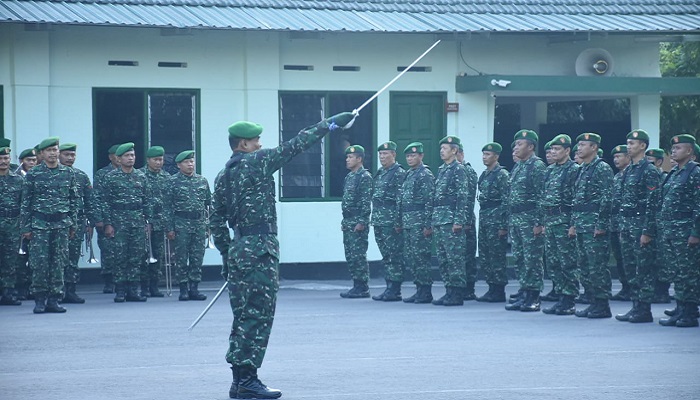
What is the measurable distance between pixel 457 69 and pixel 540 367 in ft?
34.5

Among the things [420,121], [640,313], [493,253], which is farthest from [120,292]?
[640,313]

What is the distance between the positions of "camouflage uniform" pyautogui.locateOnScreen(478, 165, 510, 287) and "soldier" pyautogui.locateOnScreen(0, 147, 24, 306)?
6.19 metres

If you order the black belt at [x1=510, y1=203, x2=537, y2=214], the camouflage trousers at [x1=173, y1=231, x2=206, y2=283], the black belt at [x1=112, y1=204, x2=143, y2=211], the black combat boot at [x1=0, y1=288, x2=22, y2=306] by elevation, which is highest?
the black belt at [x1=510, y1=203, x2=537, y2=214]

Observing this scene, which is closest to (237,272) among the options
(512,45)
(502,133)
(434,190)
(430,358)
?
(430,358)

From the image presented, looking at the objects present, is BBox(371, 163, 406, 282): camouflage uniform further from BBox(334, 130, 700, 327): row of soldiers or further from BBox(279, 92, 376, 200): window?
BBox(279, 92, 376, 200): window

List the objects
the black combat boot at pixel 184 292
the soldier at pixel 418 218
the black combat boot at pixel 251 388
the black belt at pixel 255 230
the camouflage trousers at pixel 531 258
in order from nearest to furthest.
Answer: the black combat boot at pixel 251 388 → the black belt at pixel 255 230 → the camouflage trousers at pixel 531 258 → the soldier at pixel 418 218 → the black combat boot at pixel 184 292

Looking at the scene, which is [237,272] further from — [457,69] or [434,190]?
[457,69]

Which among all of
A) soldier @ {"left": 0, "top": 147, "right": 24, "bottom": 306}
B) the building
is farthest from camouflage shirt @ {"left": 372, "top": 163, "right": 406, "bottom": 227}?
soldier @ {"left": 0, "top": 147, "right": 24, "bottom": 306}

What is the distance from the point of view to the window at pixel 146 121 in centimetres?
1820

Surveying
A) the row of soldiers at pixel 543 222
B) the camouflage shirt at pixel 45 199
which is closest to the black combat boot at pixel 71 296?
the camouflage shirt at pixel 45 199

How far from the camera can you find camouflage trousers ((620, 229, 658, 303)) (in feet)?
43.7

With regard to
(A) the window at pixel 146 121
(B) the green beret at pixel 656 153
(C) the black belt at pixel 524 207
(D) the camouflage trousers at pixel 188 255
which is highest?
(A) the window at pixel 146 121

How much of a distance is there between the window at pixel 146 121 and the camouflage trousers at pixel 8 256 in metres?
2.51

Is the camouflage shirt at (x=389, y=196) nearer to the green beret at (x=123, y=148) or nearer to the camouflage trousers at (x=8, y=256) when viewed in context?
the green beret at (x=123, y=148)
